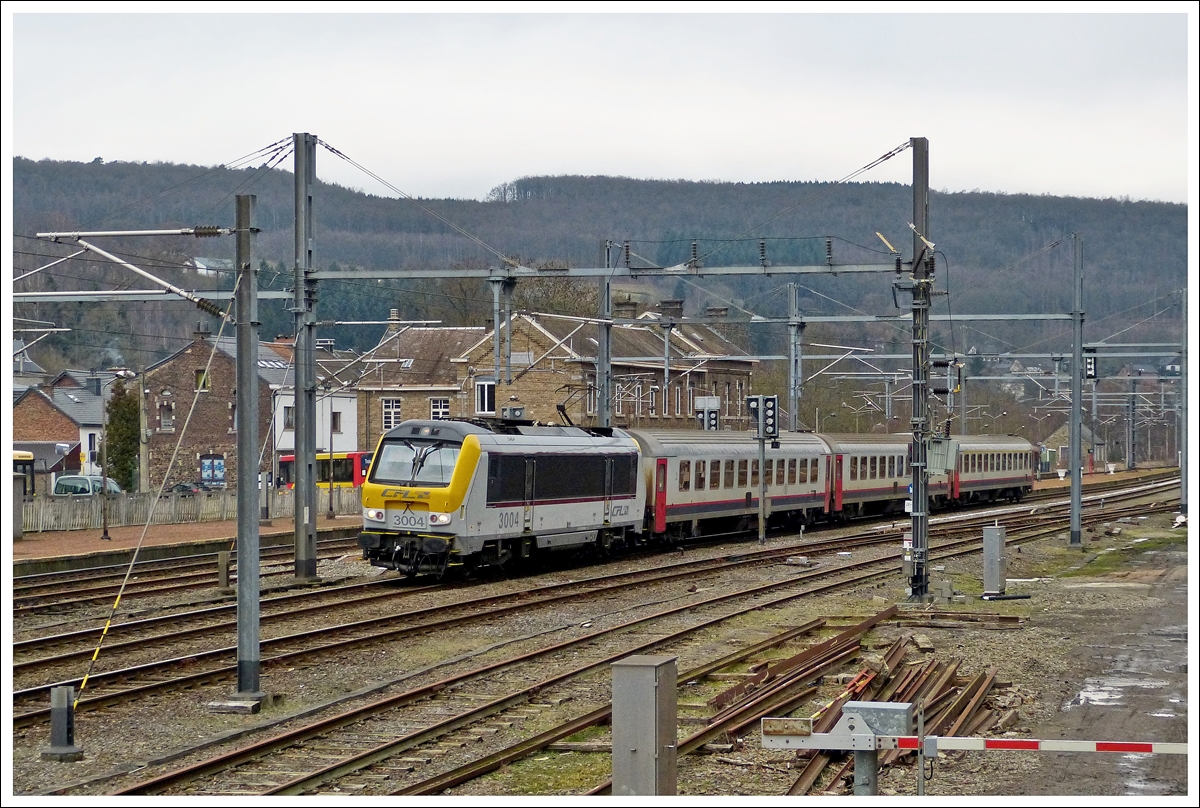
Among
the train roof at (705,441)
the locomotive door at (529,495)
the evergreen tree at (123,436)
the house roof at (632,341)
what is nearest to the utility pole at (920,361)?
the locomotive door at (529,495)

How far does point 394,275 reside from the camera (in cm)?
2623

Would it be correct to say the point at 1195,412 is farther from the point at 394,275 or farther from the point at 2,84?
the point at 394,275

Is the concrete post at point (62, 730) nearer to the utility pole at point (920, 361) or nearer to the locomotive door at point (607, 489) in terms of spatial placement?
the utility pole at point (920, 361)

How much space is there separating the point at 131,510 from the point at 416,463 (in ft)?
70.4

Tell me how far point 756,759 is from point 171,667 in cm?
742

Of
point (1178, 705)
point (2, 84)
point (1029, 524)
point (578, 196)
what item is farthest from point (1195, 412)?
point (578, 196)

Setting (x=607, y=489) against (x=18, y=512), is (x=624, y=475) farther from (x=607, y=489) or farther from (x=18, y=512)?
(x=18, y=512)

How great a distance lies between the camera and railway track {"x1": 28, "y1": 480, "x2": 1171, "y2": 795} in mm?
10945

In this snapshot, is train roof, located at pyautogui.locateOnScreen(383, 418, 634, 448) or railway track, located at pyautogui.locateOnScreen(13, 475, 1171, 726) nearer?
railway track, located at pyautogui.locateOnScreen(13, 475, 1171, 726)

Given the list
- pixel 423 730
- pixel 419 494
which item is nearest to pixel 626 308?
pixel 419 494

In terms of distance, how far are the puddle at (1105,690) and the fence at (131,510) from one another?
24665 mm

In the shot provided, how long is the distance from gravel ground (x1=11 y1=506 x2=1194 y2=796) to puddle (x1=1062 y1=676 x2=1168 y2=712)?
2 centimetres

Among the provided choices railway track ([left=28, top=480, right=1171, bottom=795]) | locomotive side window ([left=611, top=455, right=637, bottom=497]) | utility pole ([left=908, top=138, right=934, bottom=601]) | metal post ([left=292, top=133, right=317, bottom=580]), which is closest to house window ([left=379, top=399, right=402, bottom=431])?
locomotive side window ([left=611, top=455, right=637, bottom=497])

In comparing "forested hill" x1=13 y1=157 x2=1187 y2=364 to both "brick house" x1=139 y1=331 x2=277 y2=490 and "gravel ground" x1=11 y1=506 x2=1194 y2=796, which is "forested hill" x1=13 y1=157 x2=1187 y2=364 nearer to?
"brick house" x1=139 y1=331 x2=277 y2=490
